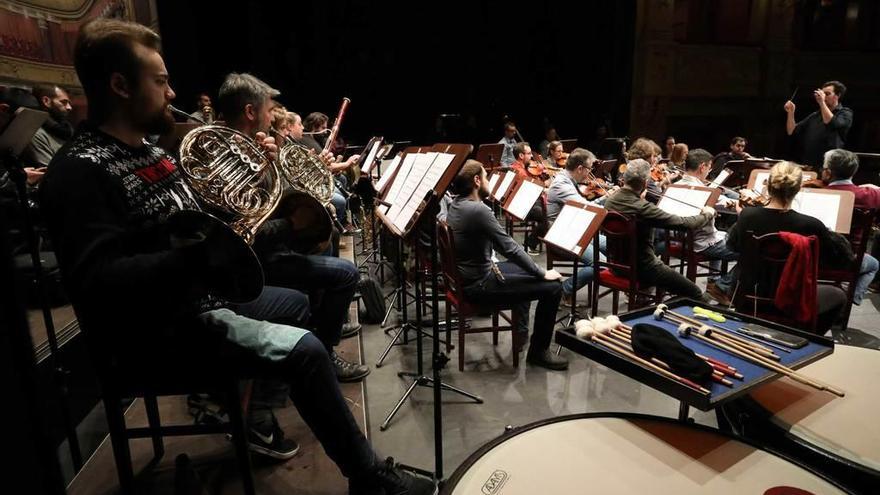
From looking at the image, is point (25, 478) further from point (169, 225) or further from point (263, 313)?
point (263, 313)

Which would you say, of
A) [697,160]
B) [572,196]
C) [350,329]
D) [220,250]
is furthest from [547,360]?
[697,160]

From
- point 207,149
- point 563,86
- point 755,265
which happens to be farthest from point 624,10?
point 207,149

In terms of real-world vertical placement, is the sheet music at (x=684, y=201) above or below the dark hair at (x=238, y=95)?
below

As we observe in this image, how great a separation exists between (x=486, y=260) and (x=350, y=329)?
118cm

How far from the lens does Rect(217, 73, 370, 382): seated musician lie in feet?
7.89

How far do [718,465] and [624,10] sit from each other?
40.7 ft

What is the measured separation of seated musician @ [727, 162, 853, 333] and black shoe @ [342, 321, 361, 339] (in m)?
2.63

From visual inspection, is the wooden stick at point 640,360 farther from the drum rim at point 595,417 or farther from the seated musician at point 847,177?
the seated musician at point 847,177

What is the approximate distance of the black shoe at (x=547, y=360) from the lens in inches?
129

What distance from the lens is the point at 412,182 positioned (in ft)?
6.94

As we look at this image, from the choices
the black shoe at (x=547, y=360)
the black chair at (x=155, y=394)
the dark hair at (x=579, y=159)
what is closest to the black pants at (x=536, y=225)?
the dark hair at (x=579, y=159)

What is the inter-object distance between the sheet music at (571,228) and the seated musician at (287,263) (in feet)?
4.52

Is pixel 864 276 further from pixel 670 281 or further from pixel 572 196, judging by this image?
pixel 572 196

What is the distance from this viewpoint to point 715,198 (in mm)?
3939
